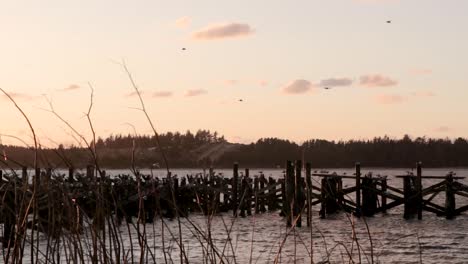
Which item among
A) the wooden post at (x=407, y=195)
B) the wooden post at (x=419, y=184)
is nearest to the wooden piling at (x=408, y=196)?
the wooden post at (x=407, y=195)

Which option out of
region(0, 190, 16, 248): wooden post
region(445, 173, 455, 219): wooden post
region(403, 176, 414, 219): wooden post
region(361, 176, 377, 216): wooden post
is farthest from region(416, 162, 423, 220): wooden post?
region(0, 190, 16, 248): wooden post

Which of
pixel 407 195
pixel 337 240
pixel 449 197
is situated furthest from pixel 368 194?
pixel 337 240

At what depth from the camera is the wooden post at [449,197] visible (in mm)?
31047

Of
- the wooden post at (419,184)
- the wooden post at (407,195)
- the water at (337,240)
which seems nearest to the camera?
the water at (337,240)

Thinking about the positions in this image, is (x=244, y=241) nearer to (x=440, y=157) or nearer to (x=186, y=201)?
(x=186, y=201)

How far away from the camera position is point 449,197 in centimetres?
3175

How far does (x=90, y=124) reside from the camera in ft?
12.5

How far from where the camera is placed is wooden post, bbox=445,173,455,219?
31047mm

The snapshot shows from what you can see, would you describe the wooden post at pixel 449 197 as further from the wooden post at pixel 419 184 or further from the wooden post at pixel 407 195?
the wooden post at pixel 407 195

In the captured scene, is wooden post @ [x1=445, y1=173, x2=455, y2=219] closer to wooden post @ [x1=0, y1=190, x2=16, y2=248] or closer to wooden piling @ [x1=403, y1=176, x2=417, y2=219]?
wooden piling @ [x1=403, y1=176, x2=417, y2=219]

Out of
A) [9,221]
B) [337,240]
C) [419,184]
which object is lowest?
[337,240]

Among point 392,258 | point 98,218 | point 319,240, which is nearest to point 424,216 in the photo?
point 319,240

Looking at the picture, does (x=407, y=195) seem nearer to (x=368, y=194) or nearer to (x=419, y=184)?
(x=419, y=184)

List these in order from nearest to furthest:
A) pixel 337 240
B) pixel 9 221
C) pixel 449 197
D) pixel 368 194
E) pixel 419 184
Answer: pixel 9 221, pixel 337 240, pixel 419 184, pixel 449 197, pixel 368 194
